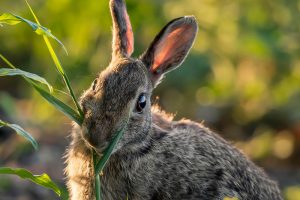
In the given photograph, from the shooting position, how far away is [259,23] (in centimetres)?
1029

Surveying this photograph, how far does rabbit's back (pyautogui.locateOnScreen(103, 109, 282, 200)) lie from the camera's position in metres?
6.53

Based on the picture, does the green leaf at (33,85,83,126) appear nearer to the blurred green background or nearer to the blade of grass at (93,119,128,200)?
the blade of grass at (93,119,128,200)

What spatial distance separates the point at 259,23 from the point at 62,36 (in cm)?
→ 206

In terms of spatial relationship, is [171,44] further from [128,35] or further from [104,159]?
[104,159]

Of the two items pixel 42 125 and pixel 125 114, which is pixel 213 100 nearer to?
pixel 42 125

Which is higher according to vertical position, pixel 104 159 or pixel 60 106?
pixel 60 106

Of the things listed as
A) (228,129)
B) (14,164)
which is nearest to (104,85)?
(14,164)

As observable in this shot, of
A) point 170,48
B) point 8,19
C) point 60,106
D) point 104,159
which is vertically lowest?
point 104,159

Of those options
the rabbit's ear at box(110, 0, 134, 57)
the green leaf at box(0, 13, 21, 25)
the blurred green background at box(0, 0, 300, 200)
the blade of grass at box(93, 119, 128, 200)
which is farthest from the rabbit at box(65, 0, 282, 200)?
the blurred green background at box(0, 0, 300, 200)

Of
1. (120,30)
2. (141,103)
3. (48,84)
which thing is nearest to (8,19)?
(48,84)

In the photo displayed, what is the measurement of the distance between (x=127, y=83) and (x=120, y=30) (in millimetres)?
741

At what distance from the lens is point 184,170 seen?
22.3ft

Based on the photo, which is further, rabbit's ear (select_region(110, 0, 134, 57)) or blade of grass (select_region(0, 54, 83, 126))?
rabbit's ear (select_region(110, 0, 134, 57))

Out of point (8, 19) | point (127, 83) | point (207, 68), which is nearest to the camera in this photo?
point (8, 19)
